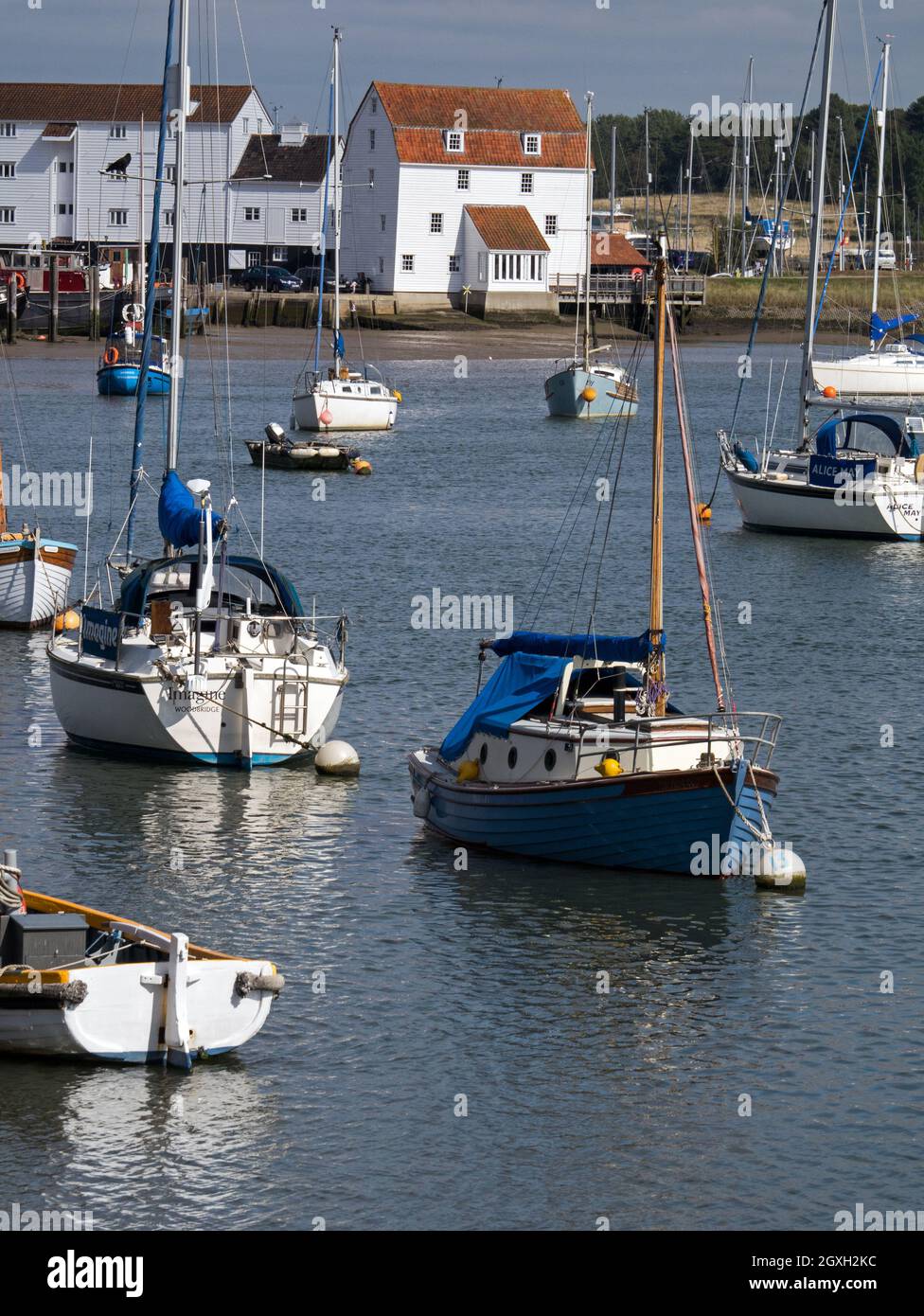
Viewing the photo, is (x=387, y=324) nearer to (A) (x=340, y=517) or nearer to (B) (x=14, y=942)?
(A) (x=340, y=517)

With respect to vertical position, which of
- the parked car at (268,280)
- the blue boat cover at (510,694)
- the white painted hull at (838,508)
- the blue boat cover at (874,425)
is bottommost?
the blue boat cover at (510,694)

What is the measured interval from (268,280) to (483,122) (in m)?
16.2

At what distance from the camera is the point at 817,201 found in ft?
180

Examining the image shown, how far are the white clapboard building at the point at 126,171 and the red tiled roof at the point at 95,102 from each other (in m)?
0.08

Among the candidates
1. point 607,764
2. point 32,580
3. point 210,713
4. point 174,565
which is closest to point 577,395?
point 32,580

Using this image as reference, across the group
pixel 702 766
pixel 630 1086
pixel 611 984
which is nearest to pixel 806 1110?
pixel 630 1086

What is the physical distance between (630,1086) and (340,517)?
128 feet

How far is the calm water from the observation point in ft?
54.9

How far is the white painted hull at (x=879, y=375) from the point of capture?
92.8 metres

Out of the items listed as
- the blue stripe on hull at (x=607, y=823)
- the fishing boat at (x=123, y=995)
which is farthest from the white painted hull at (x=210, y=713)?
the fishing boat at (x=123, y=995)

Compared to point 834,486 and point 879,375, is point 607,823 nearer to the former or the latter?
point 834,486

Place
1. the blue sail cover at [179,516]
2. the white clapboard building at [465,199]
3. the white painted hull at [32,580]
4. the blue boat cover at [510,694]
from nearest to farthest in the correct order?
1. the blue boat cover at [510,694]
2. the blue sail cover at [179,516]
3. the white painted hull at [32,580]
4. the white clapboard building at [465,199]

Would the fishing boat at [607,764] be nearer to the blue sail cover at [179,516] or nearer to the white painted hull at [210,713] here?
the white painted hull at [210,713]

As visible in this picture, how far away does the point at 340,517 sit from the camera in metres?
56.5
